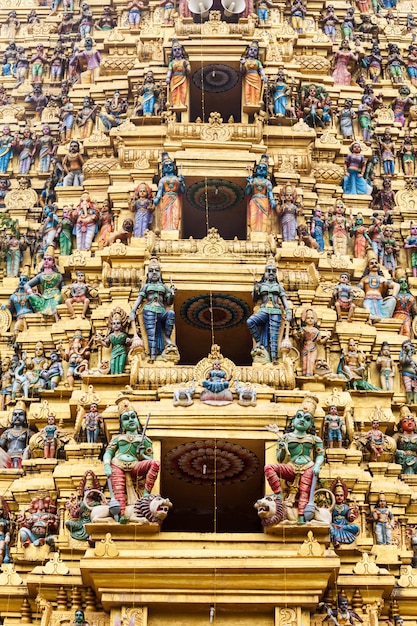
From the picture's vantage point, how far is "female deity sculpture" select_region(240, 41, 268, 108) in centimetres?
3167

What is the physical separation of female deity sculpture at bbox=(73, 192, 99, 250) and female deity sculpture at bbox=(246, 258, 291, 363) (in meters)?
4.95

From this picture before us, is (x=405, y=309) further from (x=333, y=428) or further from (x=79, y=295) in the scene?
(x=79, y=295)

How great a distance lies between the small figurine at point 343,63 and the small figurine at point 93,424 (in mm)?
13668

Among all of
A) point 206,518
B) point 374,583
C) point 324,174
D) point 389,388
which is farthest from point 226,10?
point 374,583

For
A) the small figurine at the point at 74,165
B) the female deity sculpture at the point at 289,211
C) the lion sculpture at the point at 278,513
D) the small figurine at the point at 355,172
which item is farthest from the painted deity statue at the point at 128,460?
the small figurine at the point at 355,172

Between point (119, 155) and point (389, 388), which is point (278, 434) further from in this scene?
point (119, 155)

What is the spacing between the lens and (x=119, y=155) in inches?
1226

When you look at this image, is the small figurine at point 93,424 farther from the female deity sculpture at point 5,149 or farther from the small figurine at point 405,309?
the female deity sculpture at point 5,149

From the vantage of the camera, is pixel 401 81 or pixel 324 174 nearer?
pixel 324 174

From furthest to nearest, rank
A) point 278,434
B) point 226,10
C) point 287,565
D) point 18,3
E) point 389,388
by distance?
point 18,3, point 226,10, point 389,388, point 278,434, point 287,565

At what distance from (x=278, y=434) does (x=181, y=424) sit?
1.65 m

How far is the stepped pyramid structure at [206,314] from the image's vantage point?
22.1 meters

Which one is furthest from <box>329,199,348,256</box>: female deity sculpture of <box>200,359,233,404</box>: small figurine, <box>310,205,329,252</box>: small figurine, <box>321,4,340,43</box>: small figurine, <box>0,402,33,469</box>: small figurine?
<box>0,402,33,469</box>: small figurine

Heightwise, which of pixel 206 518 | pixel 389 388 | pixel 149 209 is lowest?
pixel 206 518
